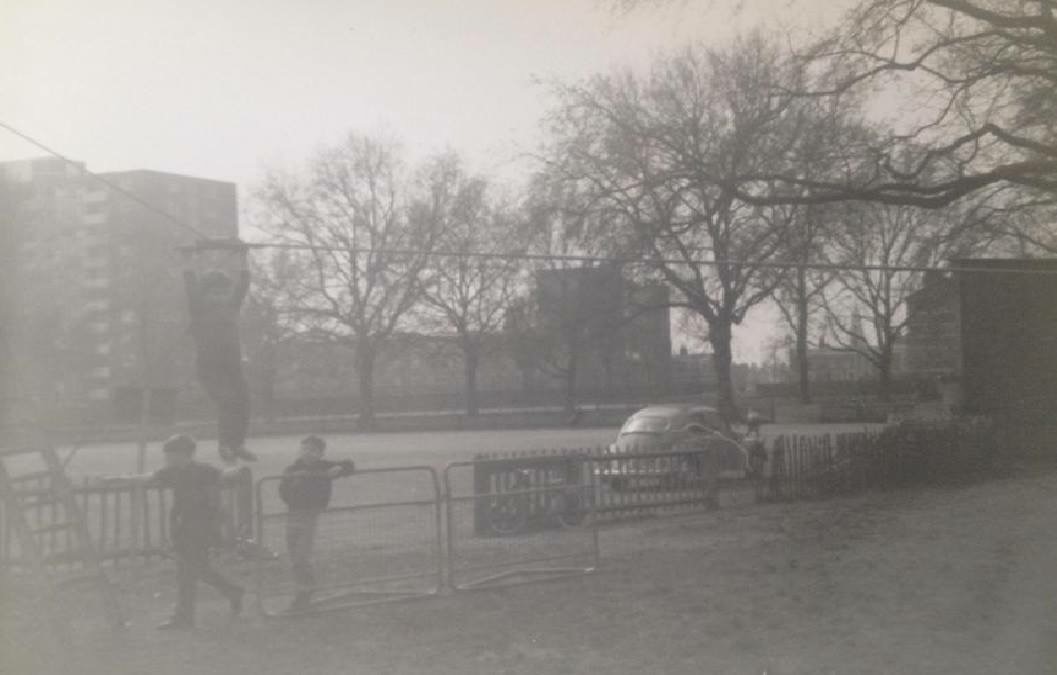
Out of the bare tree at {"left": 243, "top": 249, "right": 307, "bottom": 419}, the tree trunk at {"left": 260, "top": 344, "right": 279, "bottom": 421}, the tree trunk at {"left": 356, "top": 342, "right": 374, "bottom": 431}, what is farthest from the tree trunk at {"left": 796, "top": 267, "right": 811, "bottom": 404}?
the bare tree at {"left": 243, "top": 249, "right": 307, "bottom": 419}

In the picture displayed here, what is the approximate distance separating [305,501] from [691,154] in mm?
9961

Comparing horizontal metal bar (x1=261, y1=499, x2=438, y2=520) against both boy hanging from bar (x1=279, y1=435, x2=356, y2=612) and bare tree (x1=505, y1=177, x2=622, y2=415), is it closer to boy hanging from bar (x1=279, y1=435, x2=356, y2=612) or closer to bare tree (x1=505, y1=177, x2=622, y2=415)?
boy hanging from bar (x1=279, y1=435, x2=356, y2=612)

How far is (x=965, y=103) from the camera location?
18.0 metres

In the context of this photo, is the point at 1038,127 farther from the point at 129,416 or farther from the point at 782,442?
the point at 129,416

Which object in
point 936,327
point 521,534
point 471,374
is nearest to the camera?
point 521,534

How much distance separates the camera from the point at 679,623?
9.81 metres

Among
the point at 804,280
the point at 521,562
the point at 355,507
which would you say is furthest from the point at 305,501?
the point at 804,280

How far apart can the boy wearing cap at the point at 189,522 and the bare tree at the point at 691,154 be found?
5709 millimetres

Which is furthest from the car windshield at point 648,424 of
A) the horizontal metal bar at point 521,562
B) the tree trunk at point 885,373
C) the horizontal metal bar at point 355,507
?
the tree trunk at point 885,373

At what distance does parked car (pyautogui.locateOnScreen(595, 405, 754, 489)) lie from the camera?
18984mm

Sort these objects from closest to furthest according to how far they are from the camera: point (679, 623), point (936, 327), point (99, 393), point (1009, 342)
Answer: point (679, 623) < point (99, 393) < point (1009, 342) < point (936, 327)

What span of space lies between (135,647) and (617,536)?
7737mm

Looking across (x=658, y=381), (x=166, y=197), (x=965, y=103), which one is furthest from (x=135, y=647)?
(x=658, y=381)

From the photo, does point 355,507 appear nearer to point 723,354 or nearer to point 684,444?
point 684,444
